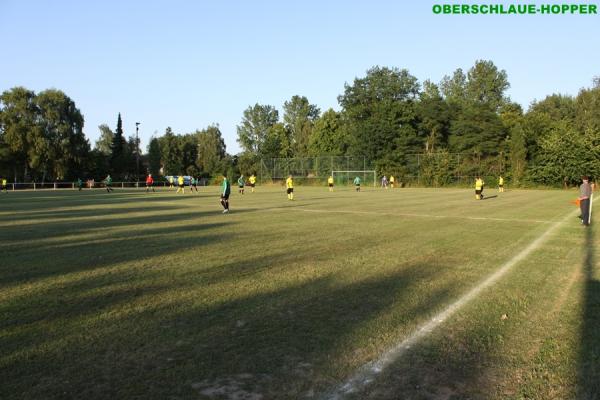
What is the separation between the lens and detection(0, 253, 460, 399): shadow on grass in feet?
12.0

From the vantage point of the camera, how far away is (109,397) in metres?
3.40

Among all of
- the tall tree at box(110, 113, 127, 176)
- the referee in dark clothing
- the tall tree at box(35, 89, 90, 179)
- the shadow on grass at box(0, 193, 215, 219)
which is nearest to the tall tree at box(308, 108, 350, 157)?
the tall tree at box(110, 113, 127, 176)

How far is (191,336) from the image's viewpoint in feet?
15.4

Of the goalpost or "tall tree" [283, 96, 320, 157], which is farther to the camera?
"tall tree" [283, 96, 320, 157]

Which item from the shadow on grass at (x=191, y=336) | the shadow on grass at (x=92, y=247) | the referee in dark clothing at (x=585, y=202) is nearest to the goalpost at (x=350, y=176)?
the referee in dark clothing at (x=585, y=202)

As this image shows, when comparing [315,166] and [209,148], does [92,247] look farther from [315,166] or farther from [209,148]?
[209,148]

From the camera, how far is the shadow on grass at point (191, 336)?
365 cm

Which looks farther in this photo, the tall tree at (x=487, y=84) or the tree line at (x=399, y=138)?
the tall tree at (x=487, y=84)

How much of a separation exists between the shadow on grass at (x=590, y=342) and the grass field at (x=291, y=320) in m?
0.02

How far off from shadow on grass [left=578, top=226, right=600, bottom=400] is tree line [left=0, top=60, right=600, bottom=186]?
173 ft

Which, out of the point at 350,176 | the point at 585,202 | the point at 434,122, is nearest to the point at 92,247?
the point at 585,202

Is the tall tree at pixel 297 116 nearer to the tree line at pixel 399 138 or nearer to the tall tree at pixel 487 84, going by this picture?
the tree line at pixel 399 138

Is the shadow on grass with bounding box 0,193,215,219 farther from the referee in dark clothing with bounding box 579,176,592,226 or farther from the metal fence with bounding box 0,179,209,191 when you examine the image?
the metal fence with bounding box 0,179,209,191

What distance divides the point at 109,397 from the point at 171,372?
541 millimetres
